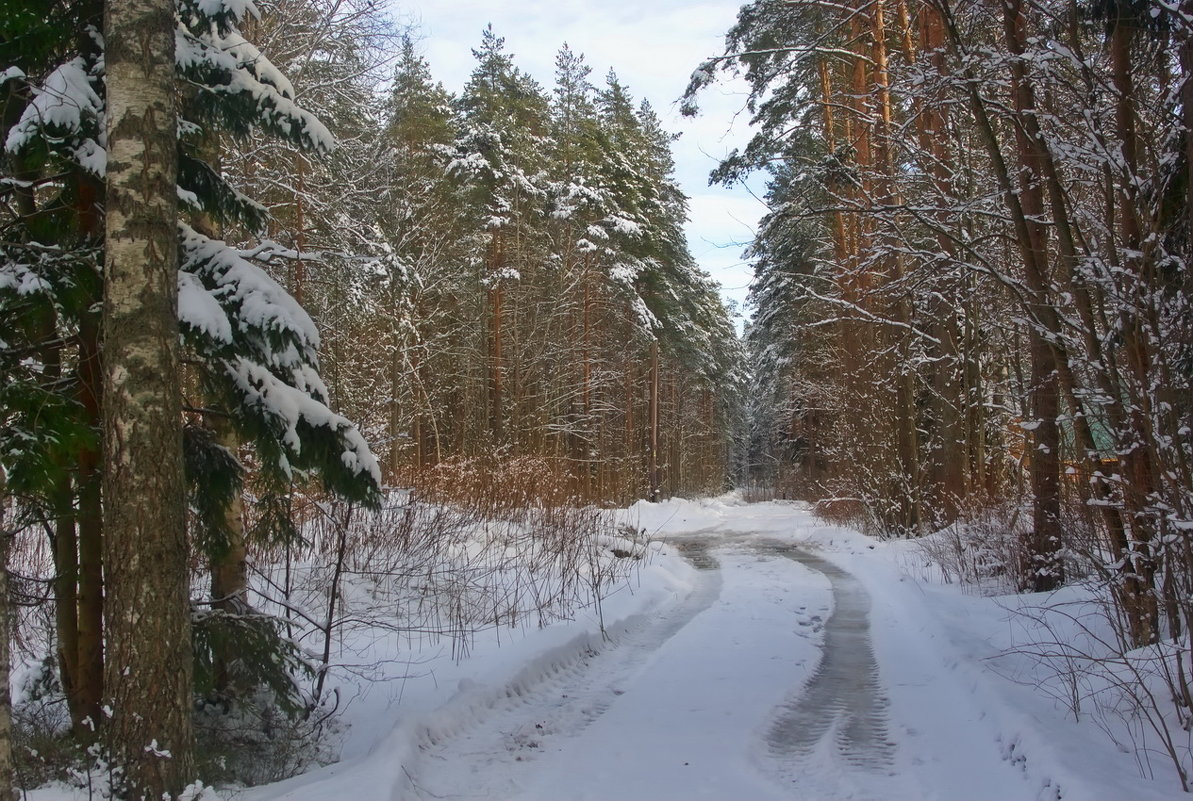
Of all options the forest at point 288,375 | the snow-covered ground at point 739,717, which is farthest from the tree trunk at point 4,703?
the snow-covered ground at point 739,717

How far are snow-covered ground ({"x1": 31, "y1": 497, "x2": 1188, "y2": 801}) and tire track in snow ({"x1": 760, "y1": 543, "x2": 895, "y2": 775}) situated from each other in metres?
0.02

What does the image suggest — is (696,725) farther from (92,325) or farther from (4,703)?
(92,325)

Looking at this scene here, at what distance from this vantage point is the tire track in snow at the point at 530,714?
4.08 m

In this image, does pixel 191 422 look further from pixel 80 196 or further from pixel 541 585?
pixel 541 585

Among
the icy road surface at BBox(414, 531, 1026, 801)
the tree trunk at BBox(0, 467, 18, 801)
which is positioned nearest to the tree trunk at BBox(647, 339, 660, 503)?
the icy road surface at BBox(414, 531, 1026, 801)

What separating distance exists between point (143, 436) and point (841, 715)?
4.38m

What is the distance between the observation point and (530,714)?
17.1ft

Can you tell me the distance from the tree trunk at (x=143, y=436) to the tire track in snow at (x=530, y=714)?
124 cm

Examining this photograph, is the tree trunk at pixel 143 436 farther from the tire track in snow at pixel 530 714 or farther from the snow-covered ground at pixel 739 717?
the tire track in snow at pixel 530 714

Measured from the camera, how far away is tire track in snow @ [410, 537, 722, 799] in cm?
408

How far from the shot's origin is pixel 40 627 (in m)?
6.07

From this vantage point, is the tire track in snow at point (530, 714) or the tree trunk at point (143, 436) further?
the tire track in snow at point (530, 714)

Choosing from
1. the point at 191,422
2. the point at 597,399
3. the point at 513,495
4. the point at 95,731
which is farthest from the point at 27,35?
the point at 597,399

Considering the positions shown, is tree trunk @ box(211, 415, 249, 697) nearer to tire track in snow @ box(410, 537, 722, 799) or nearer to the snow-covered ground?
the snow-covered ground
